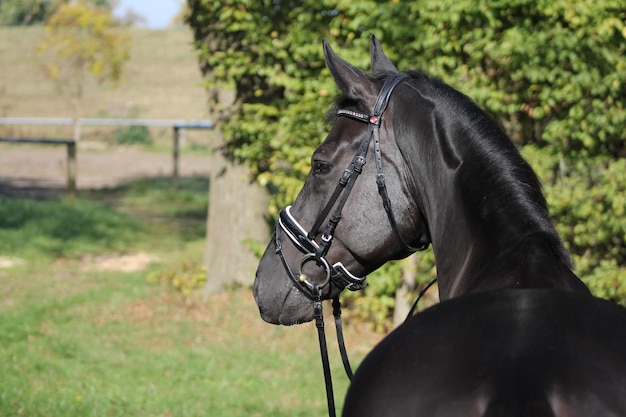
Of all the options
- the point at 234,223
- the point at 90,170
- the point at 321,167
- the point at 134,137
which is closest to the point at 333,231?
the point at 321,167

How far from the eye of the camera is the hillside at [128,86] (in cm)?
4328

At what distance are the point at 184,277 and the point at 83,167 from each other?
1417 centimetres

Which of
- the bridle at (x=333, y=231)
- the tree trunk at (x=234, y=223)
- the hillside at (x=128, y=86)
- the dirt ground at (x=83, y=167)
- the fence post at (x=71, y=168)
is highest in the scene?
the bridle at (x=333, y=231)

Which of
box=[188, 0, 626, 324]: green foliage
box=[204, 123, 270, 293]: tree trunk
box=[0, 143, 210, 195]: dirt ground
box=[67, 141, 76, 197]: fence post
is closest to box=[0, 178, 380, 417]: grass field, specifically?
box=[204, 123, 270, 293]: tree trunk

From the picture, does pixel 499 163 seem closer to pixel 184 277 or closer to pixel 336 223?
pixel 336 223

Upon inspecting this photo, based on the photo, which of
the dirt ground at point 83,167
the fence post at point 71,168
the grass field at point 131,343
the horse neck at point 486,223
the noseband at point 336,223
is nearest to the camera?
the horse neck at point 486,223

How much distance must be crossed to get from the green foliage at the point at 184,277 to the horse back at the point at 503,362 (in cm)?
772

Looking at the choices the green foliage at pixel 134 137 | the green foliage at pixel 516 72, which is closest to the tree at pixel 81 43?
the green foliage at pixel 134 137

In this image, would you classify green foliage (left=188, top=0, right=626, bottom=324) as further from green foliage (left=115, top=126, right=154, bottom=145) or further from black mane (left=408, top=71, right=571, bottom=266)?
green foliage (left=115, top=126, right=154, bottom=145)

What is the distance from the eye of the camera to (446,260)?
9.29 ft

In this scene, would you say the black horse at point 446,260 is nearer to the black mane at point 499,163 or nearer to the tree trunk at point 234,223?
the black mane at point 499,163

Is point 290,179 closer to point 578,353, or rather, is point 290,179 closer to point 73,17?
point 578,353

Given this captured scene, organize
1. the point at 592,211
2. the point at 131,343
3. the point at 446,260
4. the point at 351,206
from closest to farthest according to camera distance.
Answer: the point at 446,260
the point at 351,206
the point at 592,211
the point at 131,343

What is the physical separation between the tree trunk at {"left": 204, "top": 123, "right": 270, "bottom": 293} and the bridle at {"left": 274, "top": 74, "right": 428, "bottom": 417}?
607 centimetres
